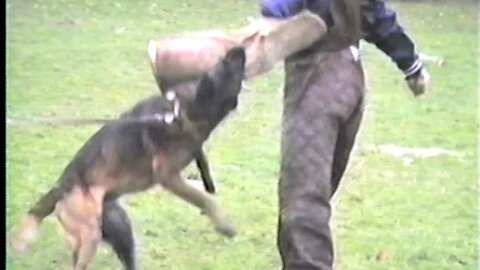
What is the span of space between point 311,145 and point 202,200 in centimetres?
25

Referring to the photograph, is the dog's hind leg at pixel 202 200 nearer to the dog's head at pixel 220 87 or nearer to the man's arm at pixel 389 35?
the dog's head at pixel 220 87

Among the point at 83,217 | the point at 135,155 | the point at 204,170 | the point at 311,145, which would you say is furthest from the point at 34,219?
the point at 311,145

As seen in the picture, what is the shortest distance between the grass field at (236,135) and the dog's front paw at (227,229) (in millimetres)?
19

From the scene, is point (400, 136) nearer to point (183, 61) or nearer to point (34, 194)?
point (183, 61)

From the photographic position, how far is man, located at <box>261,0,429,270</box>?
263 cm

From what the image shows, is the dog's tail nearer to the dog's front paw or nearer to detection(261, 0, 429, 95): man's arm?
the dog's front paw

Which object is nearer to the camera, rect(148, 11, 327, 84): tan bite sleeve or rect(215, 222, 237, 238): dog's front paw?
rect(148, 11, 327, 84): tan bite sleeve

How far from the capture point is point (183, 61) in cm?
255

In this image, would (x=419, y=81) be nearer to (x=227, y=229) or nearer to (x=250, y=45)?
(x=250, y=45)

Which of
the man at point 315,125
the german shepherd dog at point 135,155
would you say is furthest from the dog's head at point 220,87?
the man at point 315,125


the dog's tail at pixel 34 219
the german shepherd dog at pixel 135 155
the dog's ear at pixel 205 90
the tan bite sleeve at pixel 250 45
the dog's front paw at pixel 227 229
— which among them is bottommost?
the dog's front paw at pixel 227 229

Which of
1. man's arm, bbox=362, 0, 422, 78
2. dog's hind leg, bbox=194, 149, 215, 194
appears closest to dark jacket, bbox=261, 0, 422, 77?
man's arm, bbox=362, 0, 422, 78

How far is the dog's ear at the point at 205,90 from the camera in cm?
251

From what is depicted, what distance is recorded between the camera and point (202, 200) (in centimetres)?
264
